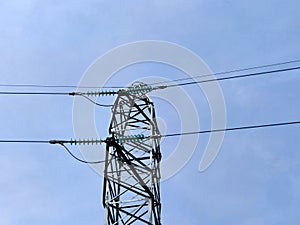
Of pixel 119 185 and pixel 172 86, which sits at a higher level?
pixel 172 86

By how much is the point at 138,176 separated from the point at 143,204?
82 centimetres

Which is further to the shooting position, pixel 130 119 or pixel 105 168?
pixel 130 119

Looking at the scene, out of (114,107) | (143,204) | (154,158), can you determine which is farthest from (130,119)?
(143,204)

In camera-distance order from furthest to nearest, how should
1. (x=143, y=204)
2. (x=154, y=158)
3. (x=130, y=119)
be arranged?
1. (x=130, y=119)
2. (x=154, y=158)
3. (x=143, y=204)

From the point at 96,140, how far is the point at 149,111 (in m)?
3.24

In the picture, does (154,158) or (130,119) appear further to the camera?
(130,119)

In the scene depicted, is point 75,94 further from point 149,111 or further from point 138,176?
point 138,176

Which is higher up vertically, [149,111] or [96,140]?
[149,111]

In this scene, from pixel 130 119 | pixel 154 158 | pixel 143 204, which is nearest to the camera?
pixel 143 204

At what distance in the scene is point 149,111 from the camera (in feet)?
66.9

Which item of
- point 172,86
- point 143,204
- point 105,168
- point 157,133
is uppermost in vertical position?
point 172,86

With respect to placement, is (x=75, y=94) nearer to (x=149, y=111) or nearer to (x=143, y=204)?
(x=149, y=111)

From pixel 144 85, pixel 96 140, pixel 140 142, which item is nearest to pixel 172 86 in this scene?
pixel 144 85

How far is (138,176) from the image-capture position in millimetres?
17781
